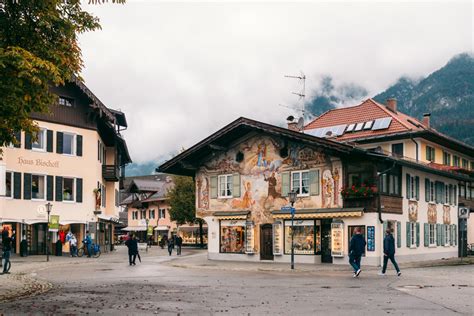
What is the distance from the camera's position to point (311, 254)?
3694 centimetres

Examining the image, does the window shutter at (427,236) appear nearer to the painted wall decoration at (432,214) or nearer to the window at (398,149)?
the painted wall decoration at (432,214)

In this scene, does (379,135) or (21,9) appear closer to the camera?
(21,9)

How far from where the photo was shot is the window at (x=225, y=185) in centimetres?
4161

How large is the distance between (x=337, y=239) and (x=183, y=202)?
39.0 m

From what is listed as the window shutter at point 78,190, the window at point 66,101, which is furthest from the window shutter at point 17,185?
the window at point 66,101

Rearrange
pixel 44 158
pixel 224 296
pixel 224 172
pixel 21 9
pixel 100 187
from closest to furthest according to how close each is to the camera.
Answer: pixel 21 9, pixel 224 296, pixel 224 172, pixel 44 158, pixel 100 187

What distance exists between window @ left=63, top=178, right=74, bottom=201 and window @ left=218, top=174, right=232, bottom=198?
12.8m

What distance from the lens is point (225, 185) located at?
41844 mm

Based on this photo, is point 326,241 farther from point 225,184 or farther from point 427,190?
point 427,190

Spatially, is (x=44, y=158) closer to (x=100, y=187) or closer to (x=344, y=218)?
(x=100, y=187)

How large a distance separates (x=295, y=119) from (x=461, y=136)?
8531 centimetres

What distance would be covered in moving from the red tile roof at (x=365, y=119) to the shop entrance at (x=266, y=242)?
14203 millimetres

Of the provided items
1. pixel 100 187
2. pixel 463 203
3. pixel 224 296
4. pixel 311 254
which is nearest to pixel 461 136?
pixel 463 203

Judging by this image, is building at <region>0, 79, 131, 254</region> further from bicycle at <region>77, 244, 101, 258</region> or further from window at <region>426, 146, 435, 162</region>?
window at <region>426, 146, 435, 162</region>
